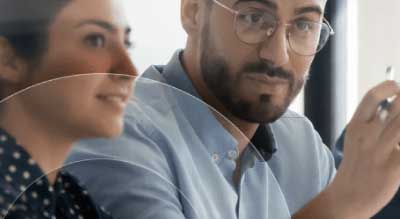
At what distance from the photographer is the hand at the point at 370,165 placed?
71cm

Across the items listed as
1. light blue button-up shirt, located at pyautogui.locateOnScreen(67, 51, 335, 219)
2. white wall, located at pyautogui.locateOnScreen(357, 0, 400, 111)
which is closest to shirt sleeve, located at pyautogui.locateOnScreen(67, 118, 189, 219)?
light blue button-up shirt, located at pyautogui.locateOnScreen(67, 51, 335, 219)

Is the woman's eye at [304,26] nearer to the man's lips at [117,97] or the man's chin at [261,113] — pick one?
the man's chin at [261,113]

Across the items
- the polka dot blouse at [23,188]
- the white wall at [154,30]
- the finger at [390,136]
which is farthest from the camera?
the finger at [390,136]

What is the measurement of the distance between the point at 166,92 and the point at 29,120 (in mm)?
140

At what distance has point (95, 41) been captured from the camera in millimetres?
562

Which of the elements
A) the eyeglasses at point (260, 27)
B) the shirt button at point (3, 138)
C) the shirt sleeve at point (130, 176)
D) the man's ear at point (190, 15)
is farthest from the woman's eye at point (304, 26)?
the shirt button at point (3, 138)

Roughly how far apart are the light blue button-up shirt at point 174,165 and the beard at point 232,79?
1.0 inches

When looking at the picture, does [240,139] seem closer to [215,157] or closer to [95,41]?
[215,157]

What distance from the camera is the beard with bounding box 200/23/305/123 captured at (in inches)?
26.7

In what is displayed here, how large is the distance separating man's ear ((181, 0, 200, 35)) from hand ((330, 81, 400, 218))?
0.77ft

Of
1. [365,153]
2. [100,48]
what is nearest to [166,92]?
[100,48]

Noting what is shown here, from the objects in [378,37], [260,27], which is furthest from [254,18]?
[378,37]

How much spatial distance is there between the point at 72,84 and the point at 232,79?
21cm

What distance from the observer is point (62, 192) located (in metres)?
0.54
